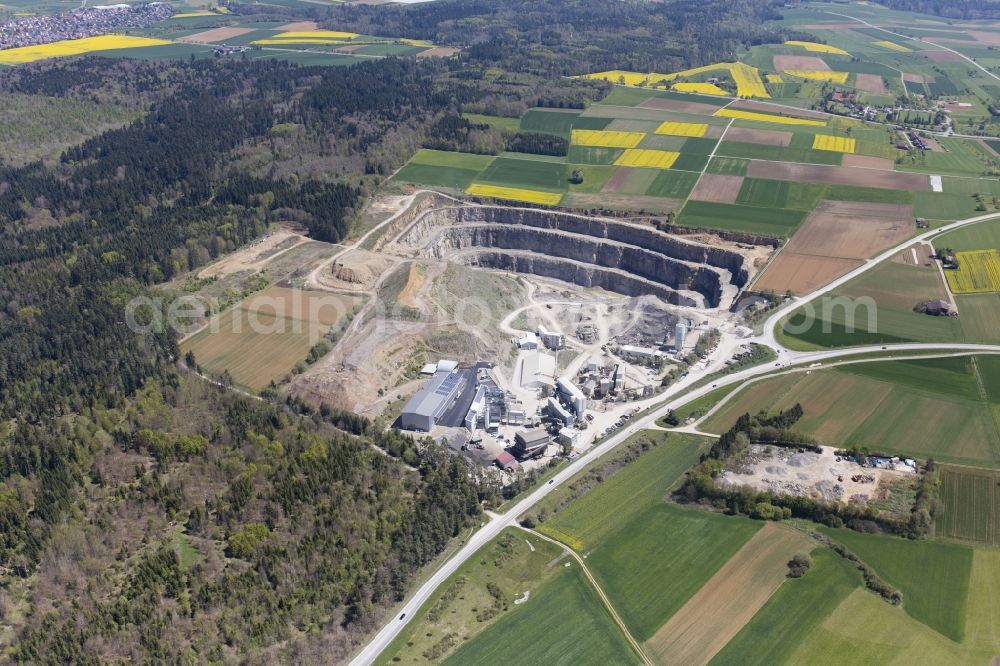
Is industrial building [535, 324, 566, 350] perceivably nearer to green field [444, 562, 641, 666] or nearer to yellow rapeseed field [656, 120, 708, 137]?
green field [444, 562, 641, 666]

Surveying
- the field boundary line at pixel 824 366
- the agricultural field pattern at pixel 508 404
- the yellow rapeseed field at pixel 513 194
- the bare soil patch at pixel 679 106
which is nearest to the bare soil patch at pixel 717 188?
the agricultural field pattern at pixel 508 404

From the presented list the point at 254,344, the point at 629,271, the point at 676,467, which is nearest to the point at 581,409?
the point at 676,467

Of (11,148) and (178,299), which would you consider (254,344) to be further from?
(11,148)

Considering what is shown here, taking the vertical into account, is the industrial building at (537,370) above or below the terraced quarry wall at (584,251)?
below

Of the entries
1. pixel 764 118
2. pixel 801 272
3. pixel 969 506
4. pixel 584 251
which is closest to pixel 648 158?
pixel 584 251

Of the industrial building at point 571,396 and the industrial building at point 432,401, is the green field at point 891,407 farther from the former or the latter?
the industrial building at point 432,401

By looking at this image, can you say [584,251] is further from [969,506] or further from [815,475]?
[969,506]
